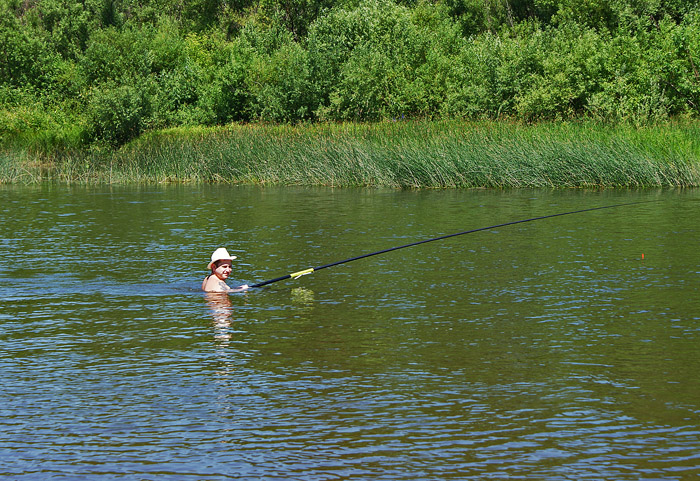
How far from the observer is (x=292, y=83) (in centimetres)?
4831

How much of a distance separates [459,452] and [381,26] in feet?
152

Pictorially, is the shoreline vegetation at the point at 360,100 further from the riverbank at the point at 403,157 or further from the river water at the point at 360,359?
the river water at the point at 360,359

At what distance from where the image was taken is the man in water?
12984 mm

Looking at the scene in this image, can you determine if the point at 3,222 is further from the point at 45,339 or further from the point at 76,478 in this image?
the point at 76,478

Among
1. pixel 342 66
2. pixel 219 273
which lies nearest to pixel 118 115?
pixel 342 66

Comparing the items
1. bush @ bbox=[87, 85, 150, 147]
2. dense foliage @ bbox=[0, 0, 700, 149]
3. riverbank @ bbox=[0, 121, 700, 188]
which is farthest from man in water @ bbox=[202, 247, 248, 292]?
bush @ bbox=[87, 85, 150, 147]

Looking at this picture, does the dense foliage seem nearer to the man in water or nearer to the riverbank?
the riverbank

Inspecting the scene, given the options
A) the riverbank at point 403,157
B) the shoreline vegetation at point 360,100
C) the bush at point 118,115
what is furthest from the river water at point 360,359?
the bush at point 118,115

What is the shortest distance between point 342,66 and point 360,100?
129 inches

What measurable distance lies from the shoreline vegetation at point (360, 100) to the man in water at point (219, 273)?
19.3 meters

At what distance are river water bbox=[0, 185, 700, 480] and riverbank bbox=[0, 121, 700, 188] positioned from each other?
36.3 ft

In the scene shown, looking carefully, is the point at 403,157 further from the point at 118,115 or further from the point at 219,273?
the point at 219,273

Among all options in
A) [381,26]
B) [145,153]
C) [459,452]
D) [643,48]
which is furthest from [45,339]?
[381,26]

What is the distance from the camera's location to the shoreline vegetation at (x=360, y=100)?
104 feet
